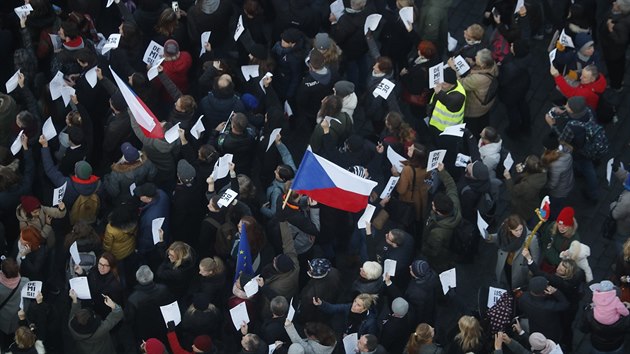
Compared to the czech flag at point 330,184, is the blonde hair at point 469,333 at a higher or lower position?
lower

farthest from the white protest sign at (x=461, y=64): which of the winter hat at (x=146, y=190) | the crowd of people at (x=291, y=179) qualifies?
the winter hat at (x=146, y=190)

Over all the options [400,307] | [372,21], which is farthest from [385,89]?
[400,307]

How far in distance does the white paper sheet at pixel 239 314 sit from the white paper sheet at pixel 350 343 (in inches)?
49.4

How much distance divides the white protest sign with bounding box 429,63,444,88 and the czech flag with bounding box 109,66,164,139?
12.7 feet

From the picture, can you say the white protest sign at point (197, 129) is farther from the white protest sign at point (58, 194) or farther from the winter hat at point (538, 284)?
the winter hat at point (538, 284)

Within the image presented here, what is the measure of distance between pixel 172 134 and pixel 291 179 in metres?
1.82

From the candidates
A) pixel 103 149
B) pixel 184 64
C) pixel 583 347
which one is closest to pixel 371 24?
pixel 184 64

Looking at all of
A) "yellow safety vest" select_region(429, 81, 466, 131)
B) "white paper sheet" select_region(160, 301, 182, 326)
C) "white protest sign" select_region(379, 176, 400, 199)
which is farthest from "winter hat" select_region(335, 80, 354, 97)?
"white paper sheet" select_region(160, 301, 182, 326)

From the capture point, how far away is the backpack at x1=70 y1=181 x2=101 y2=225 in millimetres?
17172

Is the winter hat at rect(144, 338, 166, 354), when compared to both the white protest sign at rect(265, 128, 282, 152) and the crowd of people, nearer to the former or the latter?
the crowd of people

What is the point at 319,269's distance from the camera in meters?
16.1

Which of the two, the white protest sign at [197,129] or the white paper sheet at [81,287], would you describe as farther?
the white protest sign at [197,129]

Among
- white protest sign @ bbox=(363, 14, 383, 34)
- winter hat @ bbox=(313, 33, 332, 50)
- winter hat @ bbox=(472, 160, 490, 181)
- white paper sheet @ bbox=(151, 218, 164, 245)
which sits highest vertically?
winter hat @ bbox=(313, 33, 332, 50)

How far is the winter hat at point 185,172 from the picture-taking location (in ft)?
55.5
